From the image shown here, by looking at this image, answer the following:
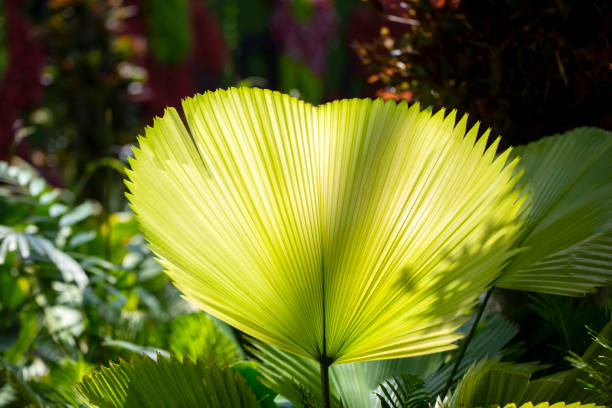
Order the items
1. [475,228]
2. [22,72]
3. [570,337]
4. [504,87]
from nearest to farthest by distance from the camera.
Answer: [475,228] → [570,337] → [504,87] → [22,72]

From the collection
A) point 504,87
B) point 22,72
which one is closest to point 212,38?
point 22,72

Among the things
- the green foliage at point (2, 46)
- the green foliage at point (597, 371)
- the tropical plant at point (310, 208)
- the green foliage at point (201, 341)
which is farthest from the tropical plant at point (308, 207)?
the green foliage at point (2, 46)

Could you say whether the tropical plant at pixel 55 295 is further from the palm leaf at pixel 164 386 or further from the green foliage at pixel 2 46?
the green foliage at pixel 2 46

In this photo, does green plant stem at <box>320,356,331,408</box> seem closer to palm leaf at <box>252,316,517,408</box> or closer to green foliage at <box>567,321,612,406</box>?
palm leaf at <box>252,316,517,408</box>

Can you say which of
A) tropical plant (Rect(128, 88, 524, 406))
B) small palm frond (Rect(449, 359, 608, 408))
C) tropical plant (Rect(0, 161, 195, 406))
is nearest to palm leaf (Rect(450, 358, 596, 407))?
small palm frond (Rect(449, 359, 608, 408))

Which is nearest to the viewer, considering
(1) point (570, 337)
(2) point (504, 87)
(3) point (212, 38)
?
(1) point (570, 337)

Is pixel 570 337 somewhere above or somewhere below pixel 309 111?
below

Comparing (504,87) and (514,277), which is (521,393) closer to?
(514,277)
